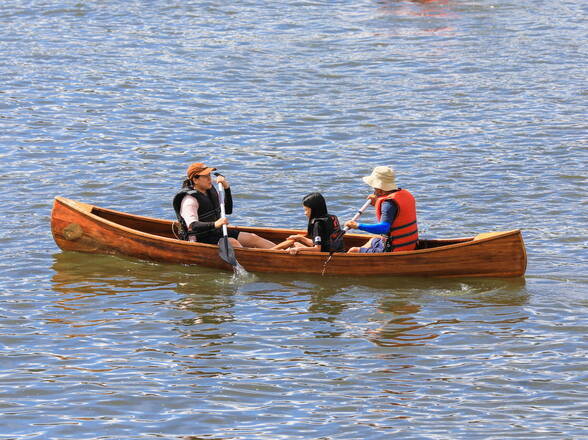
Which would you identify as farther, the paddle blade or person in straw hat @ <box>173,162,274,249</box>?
person in straw hat @ <box>173,162,274,249</box>

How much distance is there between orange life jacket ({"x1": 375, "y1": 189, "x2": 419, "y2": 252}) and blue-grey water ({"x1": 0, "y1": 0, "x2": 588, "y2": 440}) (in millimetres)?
503

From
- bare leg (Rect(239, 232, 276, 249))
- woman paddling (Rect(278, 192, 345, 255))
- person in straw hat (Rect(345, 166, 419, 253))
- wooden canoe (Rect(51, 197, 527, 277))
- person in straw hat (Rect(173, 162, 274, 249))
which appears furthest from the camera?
bare leg (Rect(239, 232, 276, 249))

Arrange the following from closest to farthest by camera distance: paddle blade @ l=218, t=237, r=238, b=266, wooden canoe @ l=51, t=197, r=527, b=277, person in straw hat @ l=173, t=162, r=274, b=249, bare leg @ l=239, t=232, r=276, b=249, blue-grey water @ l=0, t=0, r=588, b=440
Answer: blue-grey water @ l=0, t=0, r=588, b=440, wooden canoe @ l=51, t=197, r=527, b=277, paddle blade @ l=218, t=237, r=238, b=266, person in straw hat @ l=173, t=162, r=274, b=249, bare leg @ l=239, t=232, r=276, b=249

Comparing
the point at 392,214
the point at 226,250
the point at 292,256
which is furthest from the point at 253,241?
the point at 392,214

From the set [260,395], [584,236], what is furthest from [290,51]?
[260,395]

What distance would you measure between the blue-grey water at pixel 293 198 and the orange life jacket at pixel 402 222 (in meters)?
0.50

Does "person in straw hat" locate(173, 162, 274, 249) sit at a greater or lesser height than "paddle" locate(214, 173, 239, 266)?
greater

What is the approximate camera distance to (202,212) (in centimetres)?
1547

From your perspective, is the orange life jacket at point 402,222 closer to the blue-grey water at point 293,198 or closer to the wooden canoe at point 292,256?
the wooden canoe at point 292,256

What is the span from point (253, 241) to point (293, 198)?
3.52 m

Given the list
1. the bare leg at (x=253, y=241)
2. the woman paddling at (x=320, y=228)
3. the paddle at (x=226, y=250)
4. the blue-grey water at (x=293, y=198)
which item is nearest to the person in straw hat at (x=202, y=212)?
the bare leg at (x=253, y=241)

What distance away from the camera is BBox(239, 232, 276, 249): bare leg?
51.4 feet

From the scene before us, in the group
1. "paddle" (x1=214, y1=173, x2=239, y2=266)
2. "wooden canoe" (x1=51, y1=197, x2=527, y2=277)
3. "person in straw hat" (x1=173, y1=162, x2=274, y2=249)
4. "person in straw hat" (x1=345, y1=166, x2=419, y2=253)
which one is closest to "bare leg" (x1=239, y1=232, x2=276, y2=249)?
"person in straw hat" (x1=173, y1=162, x2=274, y2=249)

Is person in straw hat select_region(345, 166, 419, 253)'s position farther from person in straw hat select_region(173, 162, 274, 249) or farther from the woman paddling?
person in straw hat select_region(173, 162, 274, 249)
